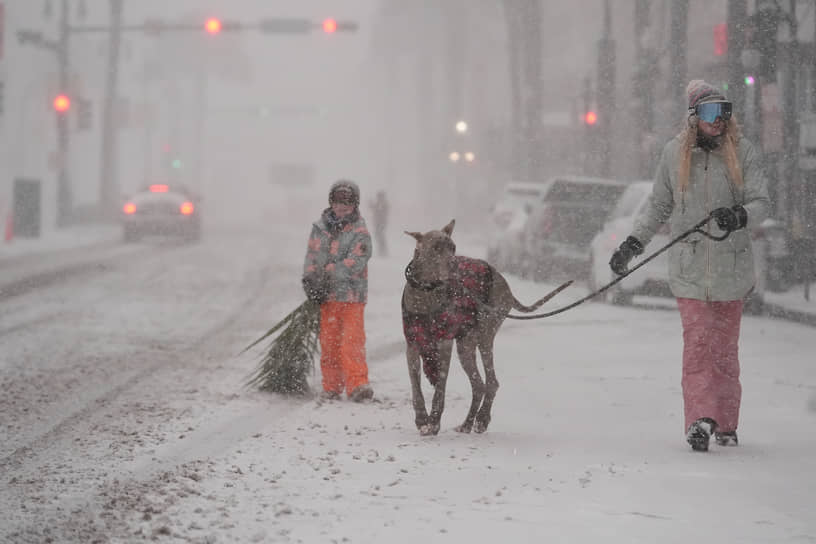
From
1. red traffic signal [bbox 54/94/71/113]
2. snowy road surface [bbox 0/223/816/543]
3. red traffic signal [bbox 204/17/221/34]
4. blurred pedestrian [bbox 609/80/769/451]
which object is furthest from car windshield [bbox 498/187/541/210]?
blurred pedestrian [bbox 609/80/769/451]

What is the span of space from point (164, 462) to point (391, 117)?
97.3 metres

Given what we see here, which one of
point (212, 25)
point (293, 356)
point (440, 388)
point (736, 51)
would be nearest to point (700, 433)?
point (440, 388)

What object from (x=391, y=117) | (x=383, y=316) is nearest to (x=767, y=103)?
(x=383, y=316)

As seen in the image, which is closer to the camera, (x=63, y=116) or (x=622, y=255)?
(x=622, y=255)

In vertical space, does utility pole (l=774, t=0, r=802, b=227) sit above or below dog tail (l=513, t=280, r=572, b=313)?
above

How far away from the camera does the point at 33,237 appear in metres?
32.6

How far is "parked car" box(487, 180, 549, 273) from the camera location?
22.7m

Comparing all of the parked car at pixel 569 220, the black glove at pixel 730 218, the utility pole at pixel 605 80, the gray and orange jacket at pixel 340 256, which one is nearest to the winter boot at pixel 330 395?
the gray and orange jacket at pixel 340 256

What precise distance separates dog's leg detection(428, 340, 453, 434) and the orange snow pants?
1.59 meters

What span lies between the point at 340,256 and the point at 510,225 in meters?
15.2

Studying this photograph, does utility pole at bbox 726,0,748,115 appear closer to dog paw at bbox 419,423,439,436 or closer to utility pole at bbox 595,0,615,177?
utility pole at bbox 595,0,615,177

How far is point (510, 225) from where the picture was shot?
23500mm

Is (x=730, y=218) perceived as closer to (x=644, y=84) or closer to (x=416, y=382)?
(x=416, y=382)

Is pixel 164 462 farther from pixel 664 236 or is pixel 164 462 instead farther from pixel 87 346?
pixel 664 236
